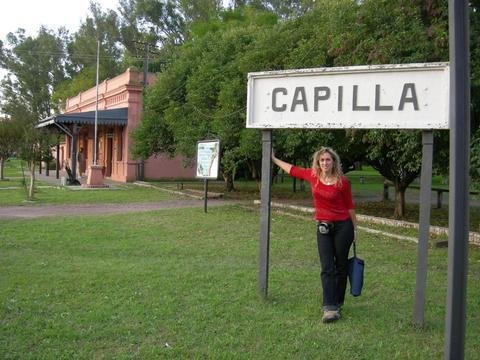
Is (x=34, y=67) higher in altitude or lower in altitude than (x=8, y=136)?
higher

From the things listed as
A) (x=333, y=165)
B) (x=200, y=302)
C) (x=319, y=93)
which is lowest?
(x=200, y=302)

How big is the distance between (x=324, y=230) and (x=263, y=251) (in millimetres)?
831

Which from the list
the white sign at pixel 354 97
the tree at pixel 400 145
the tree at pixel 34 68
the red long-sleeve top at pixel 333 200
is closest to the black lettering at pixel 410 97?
the white sign at pixel 354 97

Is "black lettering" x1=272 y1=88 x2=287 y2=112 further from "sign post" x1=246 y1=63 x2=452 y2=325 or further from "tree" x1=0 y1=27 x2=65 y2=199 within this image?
"tree" x1=0 y1=27 x2=65 y2=199

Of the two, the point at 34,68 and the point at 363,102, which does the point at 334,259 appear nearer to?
the point at 363,102

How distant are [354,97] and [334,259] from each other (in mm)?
1475

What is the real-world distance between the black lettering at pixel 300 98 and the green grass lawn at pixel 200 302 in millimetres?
1878

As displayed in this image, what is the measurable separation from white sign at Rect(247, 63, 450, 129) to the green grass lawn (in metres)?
1.72

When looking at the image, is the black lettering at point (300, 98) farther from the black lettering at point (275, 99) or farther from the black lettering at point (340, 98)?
the black lettering at point (340, 98)

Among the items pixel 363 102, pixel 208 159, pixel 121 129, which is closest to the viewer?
pixel 363 102

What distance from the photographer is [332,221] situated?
5070 mm

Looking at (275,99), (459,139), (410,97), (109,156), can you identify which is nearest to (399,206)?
(275,99)

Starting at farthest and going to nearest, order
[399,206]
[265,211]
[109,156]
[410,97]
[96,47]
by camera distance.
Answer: [96,47]
[109,156]
[399,206]
[265,211]
[410,97]

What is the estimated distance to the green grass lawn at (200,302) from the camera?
13.8 feet
